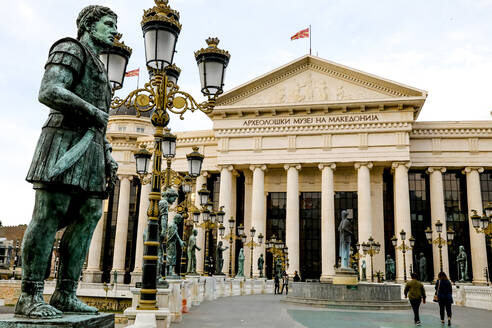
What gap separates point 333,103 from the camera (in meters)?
42.7

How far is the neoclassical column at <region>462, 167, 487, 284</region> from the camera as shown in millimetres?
38844

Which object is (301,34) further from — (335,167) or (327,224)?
(327,224)

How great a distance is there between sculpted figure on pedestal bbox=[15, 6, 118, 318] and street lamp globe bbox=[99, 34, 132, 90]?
4.60m

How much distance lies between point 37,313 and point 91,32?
2.42 meters

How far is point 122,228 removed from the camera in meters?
50.4

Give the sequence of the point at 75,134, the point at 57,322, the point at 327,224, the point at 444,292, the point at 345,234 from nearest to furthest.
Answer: the point at 57,322
the point at 75,134
the point at 444,292
the point at 345,234
the point at 327,224

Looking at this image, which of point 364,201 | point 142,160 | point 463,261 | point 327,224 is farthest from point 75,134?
point 364,201

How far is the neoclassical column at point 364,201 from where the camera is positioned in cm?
4000

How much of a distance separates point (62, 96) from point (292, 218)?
130ft

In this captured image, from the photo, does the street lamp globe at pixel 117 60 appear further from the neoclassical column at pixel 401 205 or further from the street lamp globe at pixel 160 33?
the neoclassical column at pixel 401 205

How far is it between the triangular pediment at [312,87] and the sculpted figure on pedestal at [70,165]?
41211 millimetres

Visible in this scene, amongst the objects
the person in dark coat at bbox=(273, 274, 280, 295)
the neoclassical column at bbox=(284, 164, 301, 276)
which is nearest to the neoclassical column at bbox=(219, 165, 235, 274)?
the neoclassical column at bbox=(284, 164, 301, 276)

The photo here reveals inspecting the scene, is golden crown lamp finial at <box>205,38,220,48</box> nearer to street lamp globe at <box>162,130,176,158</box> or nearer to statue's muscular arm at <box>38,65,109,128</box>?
street lamp globe at <box>162,130,176,158</box>

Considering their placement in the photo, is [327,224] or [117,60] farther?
[327,224]
